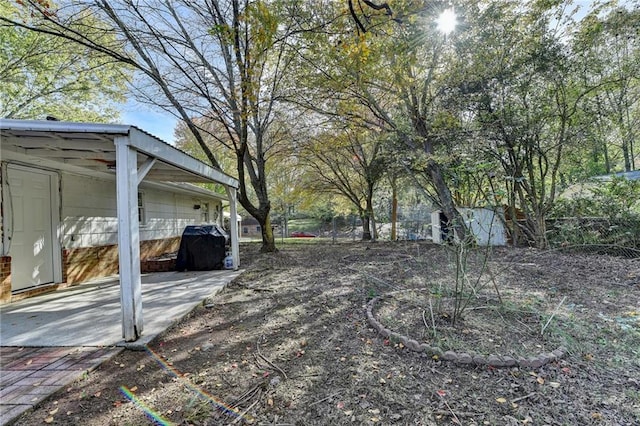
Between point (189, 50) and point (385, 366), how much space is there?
8.72 metres

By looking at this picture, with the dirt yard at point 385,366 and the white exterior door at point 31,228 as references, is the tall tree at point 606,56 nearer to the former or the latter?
the dirt yard at point 385,366

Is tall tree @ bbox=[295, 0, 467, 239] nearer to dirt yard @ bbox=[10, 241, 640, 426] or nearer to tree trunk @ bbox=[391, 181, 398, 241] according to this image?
dirt yard @ bbox=[10, 241, 640, 426]

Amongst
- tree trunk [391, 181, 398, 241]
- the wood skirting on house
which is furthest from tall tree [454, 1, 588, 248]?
the wood skirting on house

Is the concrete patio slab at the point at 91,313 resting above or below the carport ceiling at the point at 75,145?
below

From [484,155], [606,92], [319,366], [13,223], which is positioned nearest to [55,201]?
[13,223]

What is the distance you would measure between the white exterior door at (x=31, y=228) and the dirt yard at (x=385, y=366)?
3143 mm

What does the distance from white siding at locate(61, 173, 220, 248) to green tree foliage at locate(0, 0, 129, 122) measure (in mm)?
3366

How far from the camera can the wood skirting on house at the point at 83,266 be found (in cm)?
432

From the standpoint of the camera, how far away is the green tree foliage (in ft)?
25.2

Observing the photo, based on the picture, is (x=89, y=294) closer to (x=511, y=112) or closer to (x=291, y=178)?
(x=511, y=112)

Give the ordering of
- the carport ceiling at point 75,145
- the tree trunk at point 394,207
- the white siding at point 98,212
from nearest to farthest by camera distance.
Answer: the carport ceiling at point 75,145, the white siding at point 98,212, the tree trunk at point 394,207

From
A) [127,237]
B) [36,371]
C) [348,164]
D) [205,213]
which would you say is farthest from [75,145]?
[348,164]

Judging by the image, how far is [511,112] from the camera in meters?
7.35

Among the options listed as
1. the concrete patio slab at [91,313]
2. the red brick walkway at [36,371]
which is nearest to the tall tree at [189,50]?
the concrete patio slab at [91,313]
